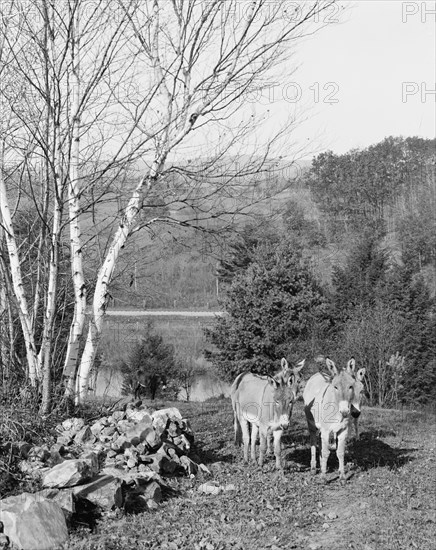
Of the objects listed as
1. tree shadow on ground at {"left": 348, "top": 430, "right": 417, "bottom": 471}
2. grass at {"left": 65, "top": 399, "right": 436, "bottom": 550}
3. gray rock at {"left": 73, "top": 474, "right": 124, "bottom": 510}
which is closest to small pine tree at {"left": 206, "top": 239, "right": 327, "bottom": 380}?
tree shadow on ground at {"left": 348, "top": 430, "right": 417, "bottom": 471}

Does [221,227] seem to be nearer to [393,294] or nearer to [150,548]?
[150,548]

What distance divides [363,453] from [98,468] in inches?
216

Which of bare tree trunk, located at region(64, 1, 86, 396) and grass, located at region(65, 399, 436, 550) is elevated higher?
bare tree trunk, located at region(64, 1, 86, 396)

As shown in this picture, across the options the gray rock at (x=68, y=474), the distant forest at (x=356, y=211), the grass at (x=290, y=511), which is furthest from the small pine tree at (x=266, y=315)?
the gray rock at (x=68, y=474)

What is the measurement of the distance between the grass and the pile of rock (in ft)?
0.88

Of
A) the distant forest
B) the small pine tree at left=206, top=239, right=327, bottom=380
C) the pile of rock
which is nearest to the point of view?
the pile of rock

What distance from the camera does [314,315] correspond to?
34.9 metres

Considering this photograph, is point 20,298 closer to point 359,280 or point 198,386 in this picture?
point 198,386

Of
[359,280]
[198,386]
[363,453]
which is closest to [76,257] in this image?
[363,453]

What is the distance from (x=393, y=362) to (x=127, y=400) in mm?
20736

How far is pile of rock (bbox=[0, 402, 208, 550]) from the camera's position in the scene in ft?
21.0

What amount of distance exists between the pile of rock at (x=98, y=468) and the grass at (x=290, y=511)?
0.27 metres

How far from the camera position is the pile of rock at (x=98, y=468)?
641 cm

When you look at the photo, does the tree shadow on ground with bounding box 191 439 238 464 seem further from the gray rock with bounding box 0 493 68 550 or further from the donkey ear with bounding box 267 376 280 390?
the gray rock with bounding box 0 493 68 550
